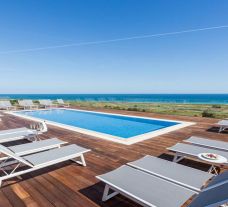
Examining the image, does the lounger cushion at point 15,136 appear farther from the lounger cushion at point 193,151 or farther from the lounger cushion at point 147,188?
the lounger cushion at point 193,151

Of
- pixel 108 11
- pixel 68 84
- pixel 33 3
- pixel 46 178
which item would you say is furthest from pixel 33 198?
pixel 68 84

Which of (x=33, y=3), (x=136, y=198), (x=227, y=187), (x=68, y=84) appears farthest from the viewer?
(x=68, y=84)

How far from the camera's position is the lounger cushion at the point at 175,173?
2213mm

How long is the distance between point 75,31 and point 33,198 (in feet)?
70.3

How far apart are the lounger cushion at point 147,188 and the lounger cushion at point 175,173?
0.34 ft

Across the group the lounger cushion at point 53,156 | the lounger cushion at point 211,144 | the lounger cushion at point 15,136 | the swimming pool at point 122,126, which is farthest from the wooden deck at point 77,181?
the lounger cushion at point 15,136

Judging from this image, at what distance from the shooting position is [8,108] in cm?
1397

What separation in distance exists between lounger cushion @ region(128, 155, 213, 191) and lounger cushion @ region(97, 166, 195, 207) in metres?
0.10

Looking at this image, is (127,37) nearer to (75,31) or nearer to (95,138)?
(75,31)

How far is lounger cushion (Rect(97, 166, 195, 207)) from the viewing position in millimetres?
1880

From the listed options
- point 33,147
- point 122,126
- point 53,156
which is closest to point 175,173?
point 53,156

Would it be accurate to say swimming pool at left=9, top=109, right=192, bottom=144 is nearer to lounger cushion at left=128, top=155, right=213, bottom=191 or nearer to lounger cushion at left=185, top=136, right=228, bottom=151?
lounger cushion at left=185, top=136, right=228, bottom=151

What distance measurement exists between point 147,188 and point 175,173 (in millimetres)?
588

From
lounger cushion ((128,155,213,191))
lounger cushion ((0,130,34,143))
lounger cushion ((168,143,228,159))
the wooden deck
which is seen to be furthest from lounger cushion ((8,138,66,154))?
lounger cushion ((168,143,228,159))
